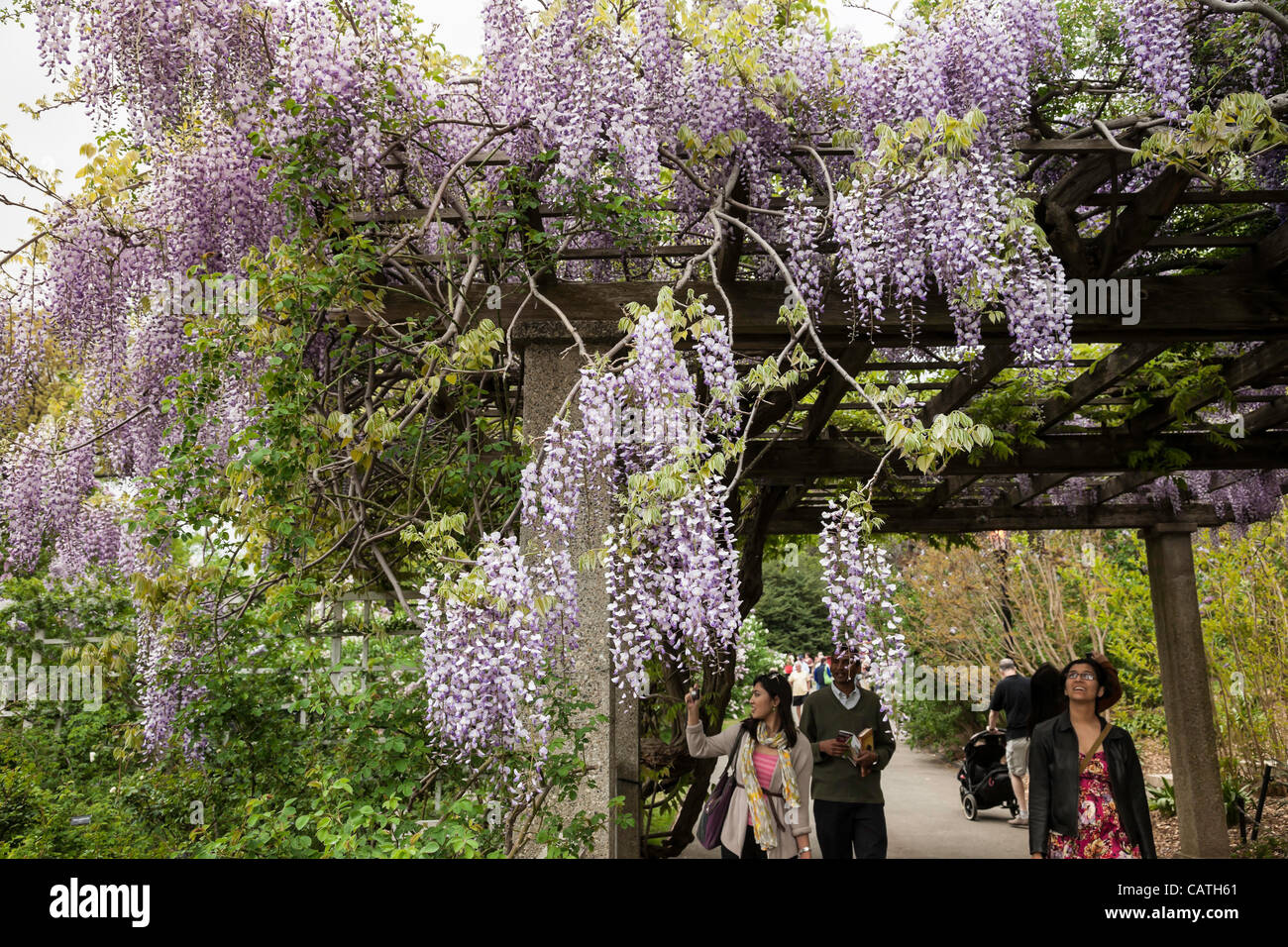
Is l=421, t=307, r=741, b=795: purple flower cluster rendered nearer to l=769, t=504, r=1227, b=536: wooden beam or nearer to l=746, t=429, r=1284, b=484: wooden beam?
l=746, t=429, r=1284, b=484: wooden beam

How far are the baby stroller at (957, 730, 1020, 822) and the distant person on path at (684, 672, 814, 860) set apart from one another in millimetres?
4510

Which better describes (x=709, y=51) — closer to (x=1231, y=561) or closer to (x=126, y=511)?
(x=126, y=511)

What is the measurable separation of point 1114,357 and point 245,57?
3.62 meters

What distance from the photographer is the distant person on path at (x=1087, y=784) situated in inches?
101

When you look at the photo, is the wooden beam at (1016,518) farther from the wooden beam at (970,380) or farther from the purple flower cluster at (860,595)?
the purple flower cluster at (860,595)

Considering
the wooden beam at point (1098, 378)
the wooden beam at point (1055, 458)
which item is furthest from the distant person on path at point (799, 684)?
the wooden beam at point (1098, 378)

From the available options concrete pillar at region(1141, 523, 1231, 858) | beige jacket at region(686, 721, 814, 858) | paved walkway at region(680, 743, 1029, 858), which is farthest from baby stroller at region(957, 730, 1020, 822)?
beige jacket at region(686, 721, 814, 858)

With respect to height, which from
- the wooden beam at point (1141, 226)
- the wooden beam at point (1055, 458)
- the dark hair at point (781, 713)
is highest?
the wooden beam at point (1141, 226)

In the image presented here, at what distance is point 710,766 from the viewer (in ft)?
15.8

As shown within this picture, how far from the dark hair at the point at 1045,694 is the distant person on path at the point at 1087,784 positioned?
431 millimetres

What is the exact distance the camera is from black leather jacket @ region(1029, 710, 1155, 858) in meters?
2.56

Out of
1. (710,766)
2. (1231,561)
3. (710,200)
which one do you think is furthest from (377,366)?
(1231,561)

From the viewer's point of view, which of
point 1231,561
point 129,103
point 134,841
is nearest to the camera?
point 129,103

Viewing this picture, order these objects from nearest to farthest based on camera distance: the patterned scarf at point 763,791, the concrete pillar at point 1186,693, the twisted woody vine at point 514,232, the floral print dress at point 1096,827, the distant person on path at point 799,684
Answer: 1. the twisted woody vine at point 514,232
2. the floral print dress at point 1096,827
3. the patterned scarf at point 763,791
4. the concrete pillar at point 1186,693
5. the distant person on path at point 799,684
